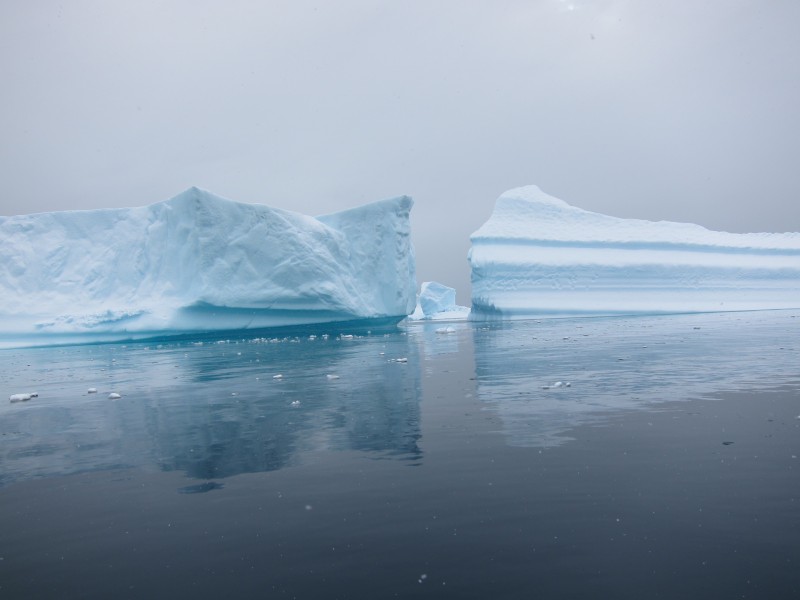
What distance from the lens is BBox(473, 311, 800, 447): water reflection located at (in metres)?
5.02

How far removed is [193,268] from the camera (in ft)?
66.8

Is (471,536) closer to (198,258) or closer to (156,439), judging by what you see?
(156,439)

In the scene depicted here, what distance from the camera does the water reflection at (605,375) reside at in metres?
5.02

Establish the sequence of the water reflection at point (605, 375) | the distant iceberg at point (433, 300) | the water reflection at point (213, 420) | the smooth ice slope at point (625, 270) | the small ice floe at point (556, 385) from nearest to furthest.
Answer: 1. the water reflection at point (213, 420)
2. the water reflection at point (605, 375)
3. the small ice floe at point (556, 385)
4. the smooth ice slope at point (625, 270)
5. the distant iceberg at point (433, 300)

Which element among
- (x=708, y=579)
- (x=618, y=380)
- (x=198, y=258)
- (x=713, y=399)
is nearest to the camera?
(x=708, y=579)

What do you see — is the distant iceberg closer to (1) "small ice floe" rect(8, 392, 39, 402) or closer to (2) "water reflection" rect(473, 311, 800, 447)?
(2) "water reflection" rect(473, 311, 800, 447)

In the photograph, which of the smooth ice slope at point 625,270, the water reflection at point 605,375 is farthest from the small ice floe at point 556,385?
the smooth ice slope at point 625,270

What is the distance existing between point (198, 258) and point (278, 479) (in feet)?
57.3

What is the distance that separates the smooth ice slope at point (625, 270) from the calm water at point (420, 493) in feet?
72.7

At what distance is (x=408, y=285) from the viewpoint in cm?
2553

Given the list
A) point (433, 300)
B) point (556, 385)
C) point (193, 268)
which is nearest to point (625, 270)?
point (193, 268)

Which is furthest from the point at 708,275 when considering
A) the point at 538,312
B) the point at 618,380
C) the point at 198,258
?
the point at 618,380

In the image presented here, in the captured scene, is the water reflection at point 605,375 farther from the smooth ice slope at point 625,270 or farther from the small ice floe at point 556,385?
the smooth ice slope at point 625,270

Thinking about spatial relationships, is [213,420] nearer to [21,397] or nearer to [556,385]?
[556,385]
